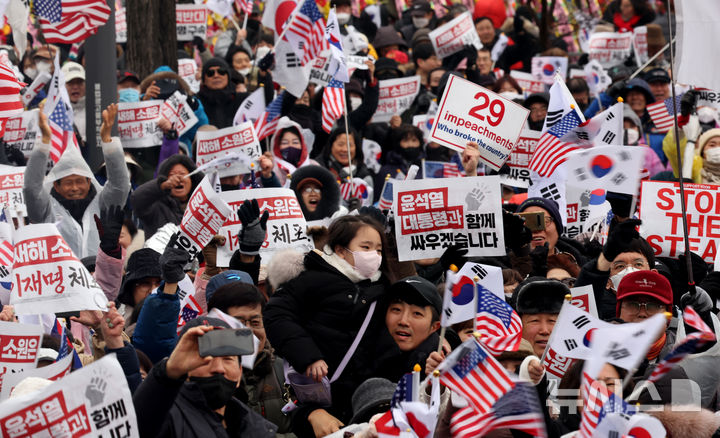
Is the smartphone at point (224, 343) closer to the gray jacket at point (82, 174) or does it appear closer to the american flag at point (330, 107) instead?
the gray jacket at point (82, 174)

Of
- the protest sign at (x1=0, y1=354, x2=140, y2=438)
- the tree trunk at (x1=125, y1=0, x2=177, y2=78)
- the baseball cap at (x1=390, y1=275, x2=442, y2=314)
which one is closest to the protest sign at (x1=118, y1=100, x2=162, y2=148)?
the tree trunk at (x1=125, y1=0, x2=177, y2=78)

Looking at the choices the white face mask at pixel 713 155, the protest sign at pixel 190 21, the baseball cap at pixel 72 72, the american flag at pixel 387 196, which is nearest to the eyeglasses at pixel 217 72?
the baseball cap at pixel 72 72

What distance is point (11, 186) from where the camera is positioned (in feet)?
32.3

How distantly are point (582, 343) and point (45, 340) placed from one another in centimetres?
280

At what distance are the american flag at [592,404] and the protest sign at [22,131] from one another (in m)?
Answer: 7.17

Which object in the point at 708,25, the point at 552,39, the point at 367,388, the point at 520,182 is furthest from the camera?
the point at 552,39

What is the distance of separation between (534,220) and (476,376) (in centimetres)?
314

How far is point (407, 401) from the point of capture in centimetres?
508

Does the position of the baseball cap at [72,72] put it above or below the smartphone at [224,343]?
above

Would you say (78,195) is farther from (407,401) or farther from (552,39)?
(552,39)

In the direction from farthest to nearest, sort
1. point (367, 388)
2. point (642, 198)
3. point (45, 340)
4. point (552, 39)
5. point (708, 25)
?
point (552, 39)
point (642, 198)
point (708, 25)
point (45, 340)
point (367, 388)

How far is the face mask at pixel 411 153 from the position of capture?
41.5 ft

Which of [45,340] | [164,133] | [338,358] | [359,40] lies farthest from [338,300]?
[359,40]

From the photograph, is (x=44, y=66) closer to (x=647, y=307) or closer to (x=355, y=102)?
(x=355, y=102)
